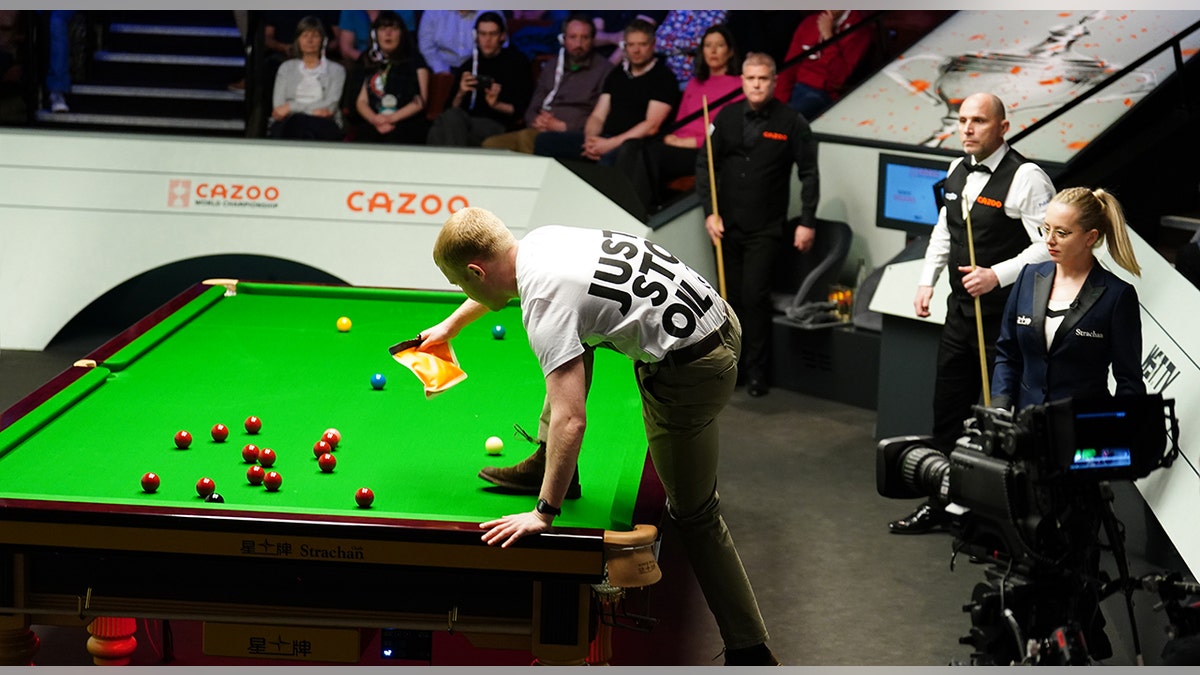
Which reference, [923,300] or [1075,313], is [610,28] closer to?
[923,300]

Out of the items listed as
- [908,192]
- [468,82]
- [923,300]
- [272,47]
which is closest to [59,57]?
[272,47]

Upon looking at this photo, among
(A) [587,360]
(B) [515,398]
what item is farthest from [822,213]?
(A) [587,360]

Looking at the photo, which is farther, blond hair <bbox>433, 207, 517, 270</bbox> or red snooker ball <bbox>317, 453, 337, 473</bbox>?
red snooker ball <bbox>317, 453, 337, 473</bbox>

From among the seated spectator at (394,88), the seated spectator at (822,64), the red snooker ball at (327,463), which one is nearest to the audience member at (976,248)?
the red snooker ball at (327,463)

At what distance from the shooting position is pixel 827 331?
22.7 ft

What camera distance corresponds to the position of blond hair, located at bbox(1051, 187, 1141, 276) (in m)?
3.96

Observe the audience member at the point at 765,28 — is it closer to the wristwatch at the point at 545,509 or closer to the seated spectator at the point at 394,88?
the seated spectator at the point at 394,88

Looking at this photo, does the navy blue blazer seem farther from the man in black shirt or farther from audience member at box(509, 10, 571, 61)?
audience member at box(509, 10, 571, 61)

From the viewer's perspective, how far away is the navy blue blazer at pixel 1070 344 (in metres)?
3.96

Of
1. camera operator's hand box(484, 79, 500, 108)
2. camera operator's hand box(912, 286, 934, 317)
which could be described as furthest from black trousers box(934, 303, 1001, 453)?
camera operator's hand box(484, 79, 500, 108)

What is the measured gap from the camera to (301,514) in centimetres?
331

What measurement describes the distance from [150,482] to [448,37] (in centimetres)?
531

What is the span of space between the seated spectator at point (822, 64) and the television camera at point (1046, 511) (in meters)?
4.84

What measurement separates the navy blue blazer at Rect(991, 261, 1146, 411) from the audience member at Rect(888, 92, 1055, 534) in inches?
23.5
